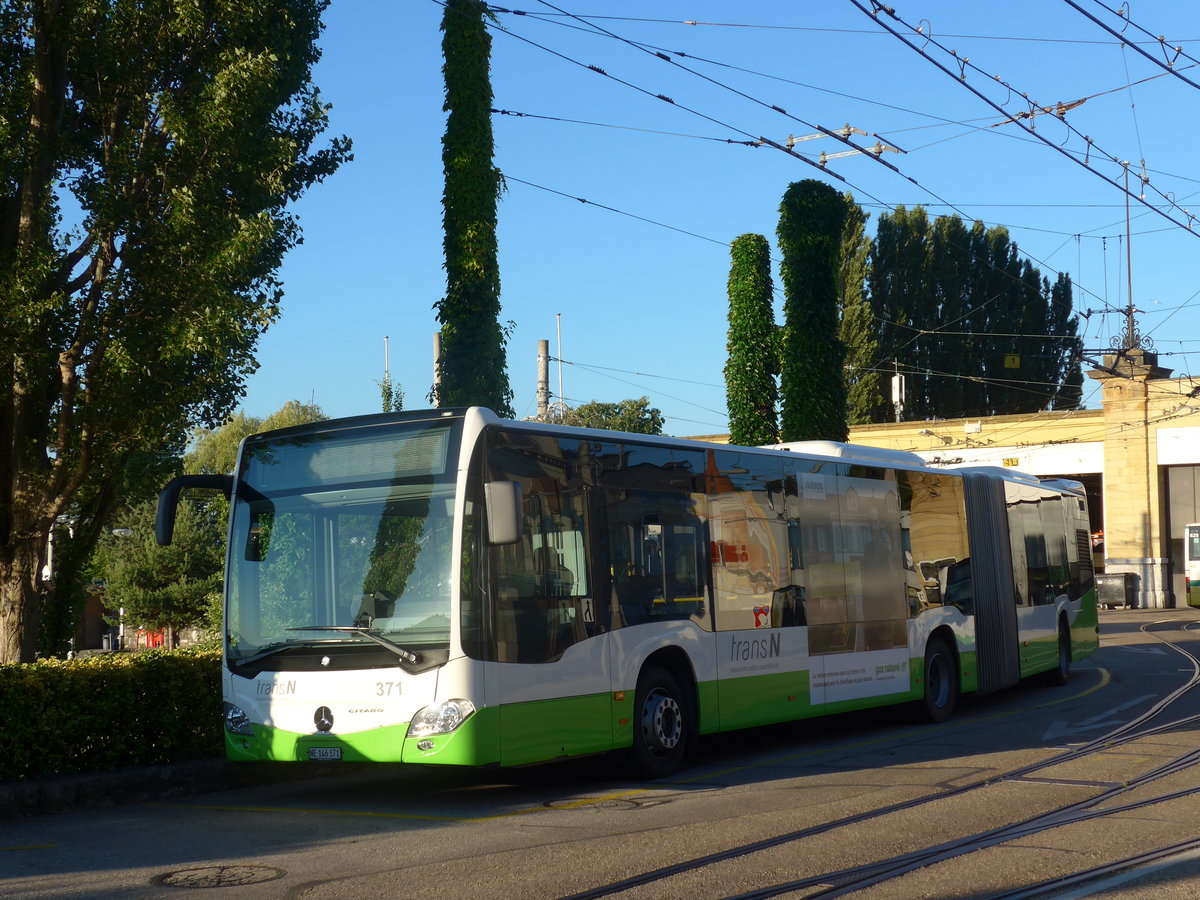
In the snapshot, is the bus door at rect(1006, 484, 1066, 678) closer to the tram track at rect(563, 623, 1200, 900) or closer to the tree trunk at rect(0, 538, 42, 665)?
the tram track at rect(563, 623, 1200, 900)

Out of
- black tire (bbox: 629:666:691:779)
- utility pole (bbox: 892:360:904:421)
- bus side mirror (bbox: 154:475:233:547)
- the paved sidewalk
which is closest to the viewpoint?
the paved sidewalk

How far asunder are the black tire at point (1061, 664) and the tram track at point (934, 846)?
7.46m

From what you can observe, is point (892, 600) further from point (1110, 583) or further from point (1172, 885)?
point (1110, 583)

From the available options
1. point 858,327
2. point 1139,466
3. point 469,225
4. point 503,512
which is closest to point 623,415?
point 858,327

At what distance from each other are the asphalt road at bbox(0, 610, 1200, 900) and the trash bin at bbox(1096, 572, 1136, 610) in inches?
1455

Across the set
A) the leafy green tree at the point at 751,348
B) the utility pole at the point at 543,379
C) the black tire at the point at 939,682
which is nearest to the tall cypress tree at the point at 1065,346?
the utility pole at the point at 543,379

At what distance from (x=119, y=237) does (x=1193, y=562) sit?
40.4 m

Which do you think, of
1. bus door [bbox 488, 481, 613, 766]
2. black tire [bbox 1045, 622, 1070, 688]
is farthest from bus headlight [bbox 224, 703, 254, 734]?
black tire [bbox 1045, 622, 1070, 688]

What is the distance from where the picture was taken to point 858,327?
61.3 metres

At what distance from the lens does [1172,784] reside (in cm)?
1022

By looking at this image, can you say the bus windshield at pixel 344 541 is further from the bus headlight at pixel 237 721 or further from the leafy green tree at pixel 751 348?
the leafy green tree at pixel 751 348

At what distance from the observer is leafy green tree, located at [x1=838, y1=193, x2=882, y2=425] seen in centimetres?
6097

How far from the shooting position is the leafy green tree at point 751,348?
33.1 m

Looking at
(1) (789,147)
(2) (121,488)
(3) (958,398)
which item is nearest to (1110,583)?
(3) (958,398)
